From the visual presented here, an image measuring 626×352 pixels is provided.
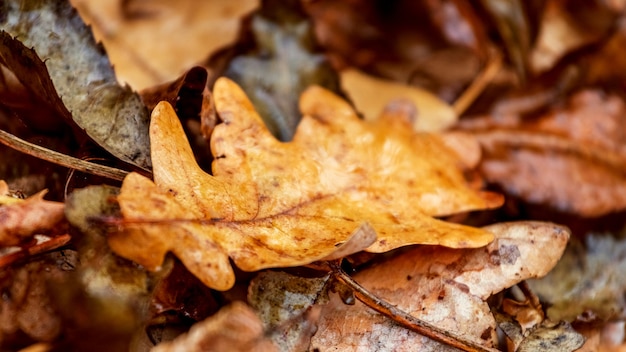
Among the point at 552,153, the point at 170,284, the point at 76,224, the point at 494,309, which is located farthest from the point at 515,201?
the point at 76,224

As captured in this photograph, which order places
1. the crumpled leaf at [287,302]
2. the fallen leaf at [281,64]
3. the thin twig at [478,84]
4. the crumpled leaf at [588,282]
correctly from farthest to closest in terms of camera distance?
the thin twig at [478,84] < the fallen leaf at [281,64] < the crumpled leaf at [588,282] < the crumpled leaf at [287,302]

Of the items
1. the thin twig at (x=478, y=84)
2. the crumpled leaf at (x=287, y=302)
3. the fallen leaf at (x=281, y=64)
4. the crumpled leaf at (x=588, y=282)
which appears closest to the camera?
the crumpled leaf at (x=287, y=302)

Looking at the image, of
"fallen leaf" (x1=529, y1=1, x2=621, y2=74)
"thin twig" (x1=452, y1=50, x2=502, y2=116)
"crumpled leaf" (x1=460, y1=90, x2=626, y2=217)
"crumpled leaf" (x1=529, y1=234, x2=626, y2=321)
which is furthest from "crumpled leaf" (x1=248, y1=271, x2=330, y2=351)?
"fallen leaf" (x1=529, y1=1, x2=621, y2=74)

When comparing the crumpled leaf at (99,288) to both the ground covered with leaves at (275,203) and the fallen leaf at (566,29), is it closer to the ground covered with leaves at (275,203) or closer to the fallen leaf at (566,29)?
the ground covered with leaves at (275,203)

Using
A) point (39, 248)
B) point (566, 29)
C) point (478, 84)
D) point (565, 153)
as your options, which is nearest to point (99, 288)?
point (39, 248)

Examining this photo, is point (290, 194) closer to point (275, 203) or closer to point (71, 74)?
point (275, 203)

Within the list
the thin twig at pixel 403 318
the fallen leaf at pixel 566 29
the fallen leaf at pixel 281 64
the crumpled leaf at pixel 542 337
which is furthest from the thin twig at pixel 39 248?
the fallen leaf at pixel 566 29

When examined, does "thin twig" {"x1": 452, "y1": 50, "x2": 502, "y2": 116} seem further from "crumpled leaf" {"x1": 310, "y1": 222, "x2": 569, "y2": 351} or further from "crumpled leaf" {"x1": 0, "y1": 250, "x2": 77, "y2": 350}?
"crumpled leaf" {"x1": 0, "y1": 250, "x2": 77, "y2": 350}
